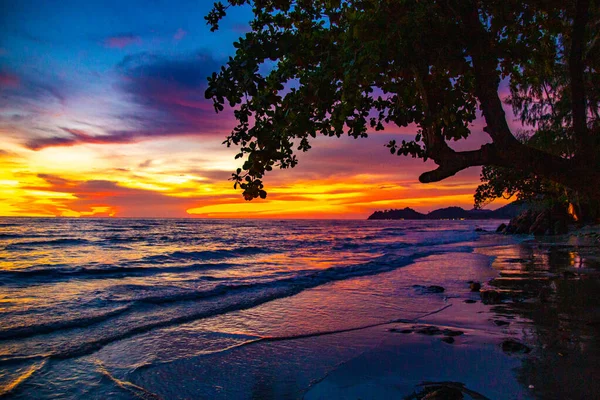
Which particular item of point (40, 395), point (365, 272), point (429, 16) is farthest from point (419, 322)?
point (365, 272)

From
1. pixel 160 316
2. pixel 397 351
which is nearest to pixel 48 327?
pixel 160 316

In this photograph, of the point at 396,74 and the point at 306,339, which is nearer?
the point at 396,74

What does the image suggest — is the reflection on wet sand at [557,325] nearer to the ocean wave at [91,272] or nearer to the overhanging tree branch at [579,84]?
the overhanging tree branch at [579,84]

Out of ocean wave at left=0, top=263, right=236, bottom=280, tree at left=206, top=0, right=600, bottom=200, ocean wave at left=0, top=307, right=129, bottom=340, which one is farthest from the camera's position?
ocean wave at left=0, top=263, right=236, bottom=280

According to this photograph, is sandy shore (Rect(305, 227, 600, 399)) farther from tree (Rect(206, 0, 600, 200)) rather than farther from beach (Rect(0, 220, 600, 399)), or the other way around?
tree (Rect(206, 0, 600, 200))

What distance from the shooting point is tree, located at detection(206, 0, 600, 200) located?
16.3 ft

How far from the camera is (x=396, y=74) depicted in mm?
6293

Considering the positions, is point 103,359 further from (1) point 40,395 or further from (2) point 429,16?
(2) point 429,16

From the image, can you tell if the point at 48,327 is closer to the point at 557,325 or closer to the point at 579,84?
the point at 557,325

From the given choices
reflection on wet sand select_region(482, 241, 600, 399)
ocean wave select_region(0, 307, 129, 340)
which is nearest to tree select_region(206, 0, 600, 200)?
reflection on wet sand select_region(482, 241, 600, 399)

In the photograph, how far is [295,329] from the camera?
909 centimetres

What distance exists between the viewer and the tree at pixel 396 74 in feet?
16.3

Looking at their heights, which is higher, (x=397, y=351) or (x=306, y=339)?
(x=397, y=351)

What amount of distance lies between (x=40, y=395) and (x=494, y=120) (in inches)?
294
